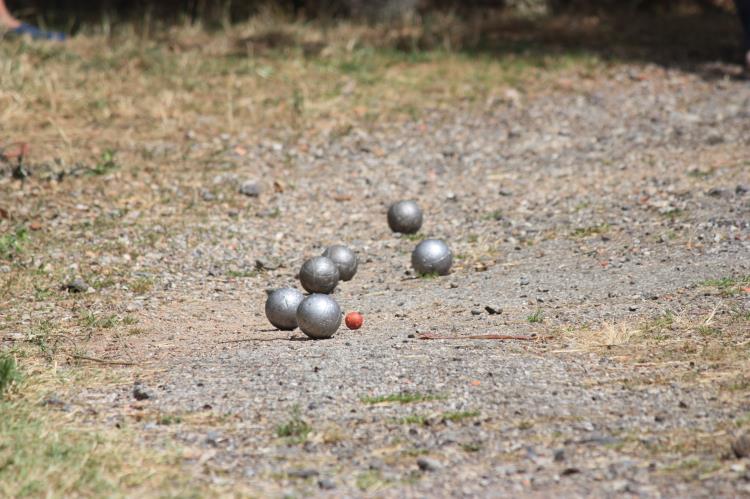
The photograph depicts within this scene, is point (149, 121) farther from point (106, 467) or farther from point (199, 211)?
point (106, 467)

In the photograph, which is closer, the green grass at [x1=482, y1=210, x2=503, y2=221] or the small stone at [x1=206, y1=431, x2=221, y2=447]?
the small stone at [x1=206, y1=431, x2=221, y2=447]

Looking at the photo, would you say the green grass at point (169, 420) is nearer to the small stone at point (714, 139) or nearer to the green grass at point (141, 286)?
the green grass at point (141, 286)

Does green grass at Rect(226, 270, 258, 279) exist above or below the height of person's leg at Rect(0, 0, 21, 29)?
above

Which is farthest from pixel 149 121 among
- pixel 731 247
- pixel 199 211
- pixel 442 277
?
pixel 731 247

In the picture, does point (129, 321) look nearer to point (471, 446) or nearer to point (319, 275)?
point (319, 275)

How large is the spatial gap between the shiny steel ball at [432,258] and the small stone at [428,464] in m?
3.80

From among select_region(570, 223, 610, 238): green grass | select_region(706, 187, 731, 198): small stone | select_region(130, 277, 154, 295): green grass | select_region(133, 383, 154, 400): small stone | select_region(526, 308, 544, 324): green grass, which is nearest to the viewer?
select_region(133, 383, 154, 400): small stone

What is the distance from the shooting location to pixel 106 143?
35.9 feet

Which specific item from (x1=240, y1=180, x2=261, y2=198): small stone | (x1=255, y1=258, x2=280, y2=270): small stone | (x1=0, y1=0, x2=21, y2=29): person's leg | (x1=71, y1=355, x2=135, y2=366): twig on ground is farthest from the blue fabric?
(x1=71, y1=355, x2=135, y2=366): twig on ground

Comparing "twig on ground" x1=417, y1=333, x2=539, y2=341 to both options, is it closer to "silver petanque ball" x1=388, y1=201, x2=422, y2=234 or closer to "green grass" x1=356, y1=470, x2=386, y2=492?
"green grass" x1=356, y1=470, x2=386, y2=492

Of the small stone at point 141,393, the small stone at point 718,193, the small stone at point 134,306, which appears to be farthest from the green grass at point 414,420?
the small stone at point 718,193

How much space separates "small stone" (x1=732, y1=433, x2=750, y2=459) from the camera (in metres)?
4.53

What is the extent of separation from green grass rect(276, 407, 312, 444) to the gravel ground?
2cm

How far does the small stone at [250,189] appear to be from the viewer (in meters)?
10.4
